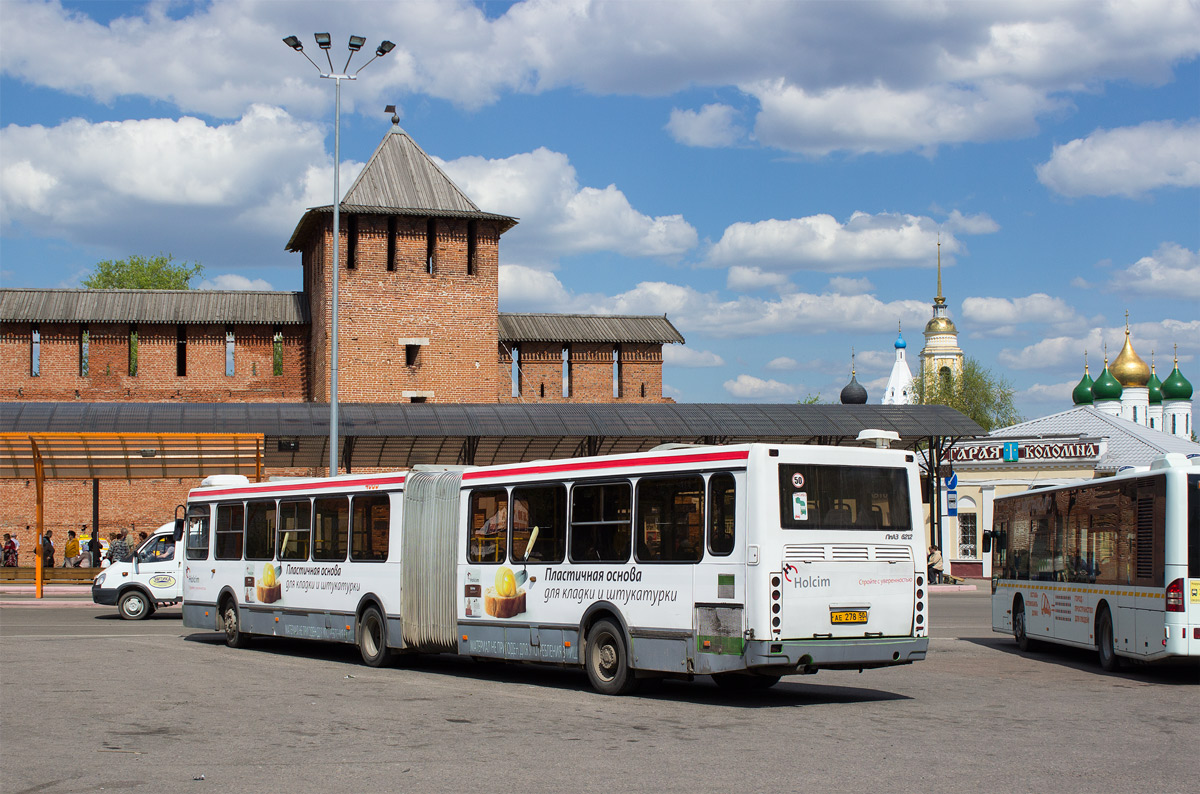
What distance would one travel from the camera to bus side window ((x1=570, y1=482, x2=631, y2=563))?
13.5 m

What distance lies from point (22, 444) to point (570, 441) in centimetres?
1652

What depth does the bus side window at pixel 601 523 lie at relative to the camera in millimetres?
13484

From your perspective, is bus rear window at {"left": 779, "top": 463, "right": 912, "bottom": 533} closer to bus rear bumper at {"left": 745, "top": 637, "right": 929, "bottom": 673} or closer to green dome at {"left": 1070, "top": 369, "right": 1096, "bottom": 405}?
bus rear bumper at {"left": 745, "top": 637, "right": 929, "bottom": 673}

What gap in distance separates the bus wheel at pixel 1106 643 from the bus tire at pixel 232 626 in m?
12.2

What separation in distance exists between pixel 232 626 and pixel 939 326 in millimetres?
118944

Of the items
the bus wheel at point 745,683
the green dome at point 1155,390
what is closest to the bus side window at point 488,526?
the bus wheel at point 745,683

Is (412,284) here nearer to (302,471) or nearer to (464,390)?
(464,390)

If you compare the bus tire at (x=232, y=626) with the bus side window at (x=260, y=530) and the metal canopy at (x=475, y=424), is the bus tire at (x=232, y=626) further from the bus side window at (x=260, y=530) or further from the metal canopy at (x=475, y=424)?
the metal canopy at (x=475, y=424)

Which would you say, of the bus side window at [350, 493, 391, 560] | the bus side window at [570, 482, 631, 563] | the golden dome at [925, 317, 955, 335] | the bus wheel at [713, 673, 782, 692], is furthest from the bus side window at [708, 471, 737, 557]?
the golden dome at [925, 317, 955, 335]

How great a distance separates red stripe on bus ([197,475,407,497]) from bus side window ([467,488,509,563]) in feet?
5.34

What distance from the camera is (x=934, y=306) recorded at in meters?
135

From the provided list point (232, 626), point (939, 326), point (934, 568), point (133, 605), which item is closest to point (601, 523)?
point (232, 626)

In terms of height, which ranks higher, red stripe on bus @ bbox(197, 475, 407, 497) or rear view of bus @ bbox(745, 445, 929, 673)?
red stripe on bus @ bbox(197, 475, 407, 497)

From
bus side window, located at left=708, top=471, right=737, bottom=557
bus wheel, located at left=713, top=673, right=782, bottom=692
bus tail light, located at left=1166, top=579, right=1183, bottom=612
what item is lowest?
bus wheel, located at left=713, top=673, right=782, bottom=692
